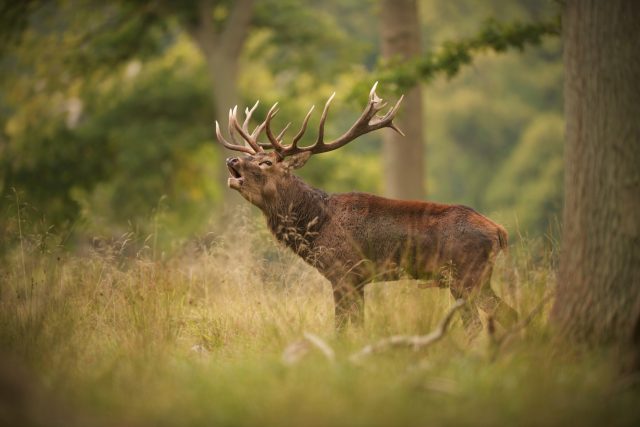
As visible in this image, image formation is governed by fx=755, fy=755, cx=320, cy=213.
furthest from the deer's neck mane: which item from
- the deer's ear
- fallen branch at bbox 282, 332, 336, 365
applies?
fallen branch at bbox 282, 332, 336, 365

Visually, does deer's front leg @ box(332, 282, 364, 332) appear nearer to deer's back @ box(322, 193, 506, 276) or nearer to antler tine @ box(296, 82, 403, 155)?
deer's back @ box(322, 193, 506, 276)

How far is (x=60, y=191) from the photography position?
18531 millimetres

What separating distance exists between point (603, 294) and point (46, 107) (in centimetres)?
1853

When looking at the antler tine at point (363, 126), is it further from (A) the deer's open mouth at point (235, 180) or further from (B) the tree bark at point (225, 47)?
(B) the tree bark at point (225, 47)

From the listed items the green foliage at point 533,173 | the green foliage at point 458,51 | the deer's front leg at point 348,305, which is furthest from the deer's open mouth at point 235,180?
the green foliage at point 533,173

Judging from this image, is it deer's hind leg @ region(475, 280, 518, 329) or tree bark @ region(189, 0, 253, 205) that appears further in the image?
tree bark @ region(189, 0, 253, 205)

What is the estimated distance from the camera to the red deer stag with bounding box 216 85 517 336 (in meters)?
6.22

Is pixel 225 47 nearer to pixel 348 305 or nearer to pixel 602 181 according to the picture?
pixel 348 305

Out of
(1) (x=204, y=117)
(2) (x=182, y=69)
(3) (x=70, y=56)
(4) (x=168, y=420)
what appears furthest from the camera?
(2) (x=182, y=69)

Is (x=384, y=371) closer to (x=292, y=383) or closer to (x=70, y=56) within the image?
(x=292, y=383)

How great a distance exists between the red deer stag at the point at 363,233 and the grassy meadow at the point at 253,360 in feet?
0.63

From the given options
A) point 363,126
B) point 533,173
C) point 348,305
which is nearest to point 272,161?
point 363,126

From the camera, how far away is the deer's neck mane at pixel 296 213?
6.99 metres

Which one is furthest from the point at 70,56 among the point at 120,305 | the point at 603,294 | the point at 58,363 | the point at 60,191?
the point at 603,294
